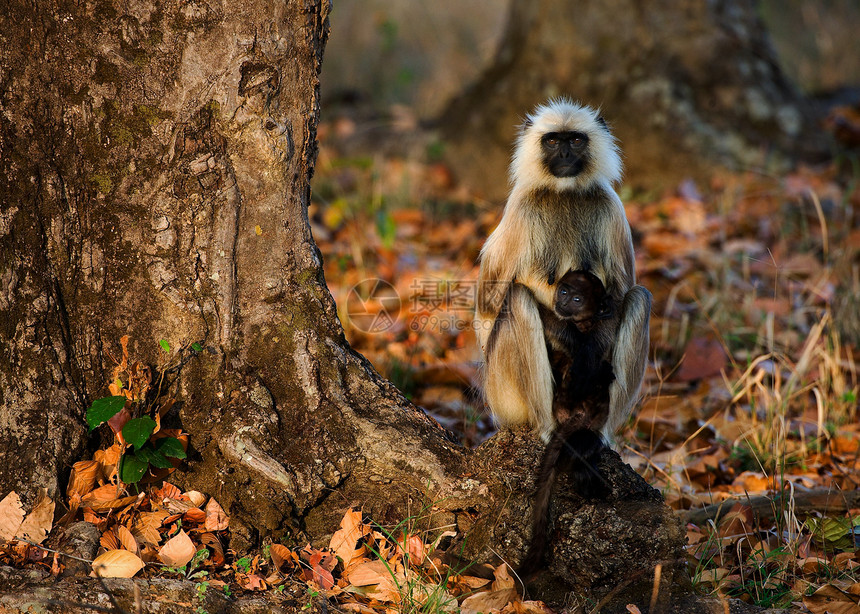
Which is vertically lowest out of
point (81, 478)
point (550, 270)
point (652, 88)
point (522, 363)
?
point (81, 478)

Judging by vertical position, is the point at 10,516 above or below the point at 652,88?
below

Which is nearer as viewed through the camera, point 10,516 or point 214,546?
point 10,516

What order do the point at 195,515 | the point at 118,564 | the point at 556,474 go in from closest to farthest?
the point at 118,564
the point at 195,515
the point at 556,474

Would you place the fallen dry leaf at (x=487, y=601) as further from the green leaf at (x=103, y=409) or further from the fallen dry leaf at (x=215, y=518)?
the green leaf at (x=103, y=409)

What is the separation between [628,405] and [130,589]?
2025mm

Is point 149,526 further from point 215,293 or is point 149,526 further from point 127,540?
point 215,293

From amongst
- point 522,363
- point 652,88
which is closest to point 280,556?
point 522,363

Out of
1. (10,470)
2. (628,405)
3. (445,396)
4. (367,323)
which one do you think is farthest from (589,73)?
(10,470)

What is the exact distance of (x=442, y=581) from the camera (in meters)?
2.44

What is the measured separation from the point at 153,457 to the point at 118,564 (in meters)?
0.31

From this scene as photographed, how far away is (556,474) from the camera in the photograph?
2650mm

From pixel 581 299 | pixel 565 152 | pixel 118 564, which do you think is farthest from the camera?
pixel 565 152

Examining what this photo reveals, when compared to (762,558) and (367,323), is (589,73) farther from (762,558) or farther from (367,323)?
(762,558)

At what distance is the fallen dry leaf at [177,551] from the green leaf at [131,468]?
0.21m
